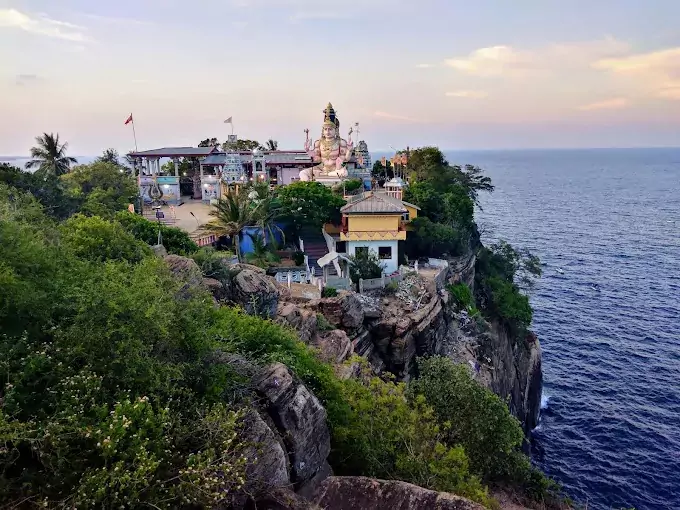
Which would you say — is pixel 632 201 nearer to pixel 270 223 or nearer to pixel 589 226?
pixel 589 226

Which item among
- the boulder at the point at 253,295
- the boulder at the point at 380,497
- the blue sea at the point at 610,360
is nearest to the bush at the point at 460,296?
the blue sea at the point at 610,360

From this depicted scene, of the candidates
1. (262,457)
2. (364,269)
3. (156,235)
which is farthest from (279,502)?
(364,269)

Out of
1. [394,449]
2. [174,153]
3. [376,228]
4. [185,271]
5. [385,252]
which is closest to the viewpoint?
[394,449]

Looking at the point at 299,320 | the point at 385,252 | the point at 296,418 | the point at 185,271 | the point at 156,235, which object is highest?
the point at 156,235

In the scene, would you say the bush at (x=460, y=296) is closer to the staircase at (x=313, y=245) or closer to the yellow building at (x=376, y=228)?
the yellow building at (x=376, y=228)

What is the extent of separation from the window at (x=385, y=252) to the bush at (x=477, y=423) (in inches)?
759

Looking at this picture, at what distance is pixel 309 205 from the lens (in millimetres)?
44000

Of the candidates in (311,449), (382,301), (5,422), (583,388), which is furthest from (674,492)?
(5,422)

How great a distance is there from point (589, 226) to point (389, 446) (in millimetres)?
Answer: 99451

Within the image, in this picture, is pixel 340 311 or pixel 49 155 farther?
pixel 49 155

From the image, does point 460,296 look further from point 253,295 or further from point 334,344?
point 253,295

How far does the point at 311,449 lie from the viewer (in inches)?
571

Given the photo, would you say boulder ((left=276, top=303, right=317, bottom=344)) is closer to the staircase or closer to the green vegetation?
the staircase

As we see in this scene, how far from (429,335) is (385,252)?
9.96 metres
